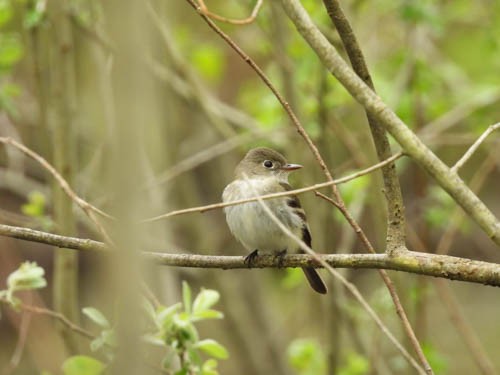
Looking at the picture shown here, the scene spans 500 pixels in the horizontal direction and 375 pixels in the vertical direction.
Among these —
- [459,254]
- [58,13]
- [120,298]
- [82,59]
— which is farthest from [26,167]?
[120,298]

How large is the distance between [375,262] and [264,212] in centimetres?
179

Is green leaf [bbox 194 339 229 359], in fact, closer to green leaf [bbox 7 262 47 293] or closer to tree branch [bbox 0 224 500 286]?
tree branch [bbox 0 224 500 286]

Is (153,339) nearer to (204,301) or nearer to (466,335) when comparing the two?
(204,301)

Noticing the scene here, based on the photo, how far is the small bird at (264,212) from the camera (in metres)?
4.64

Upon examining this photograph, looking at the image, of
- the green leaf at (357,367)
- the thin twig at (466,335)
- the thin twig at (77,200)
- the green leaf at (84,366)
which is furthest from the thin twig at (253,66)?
the green leaf at (357,367)

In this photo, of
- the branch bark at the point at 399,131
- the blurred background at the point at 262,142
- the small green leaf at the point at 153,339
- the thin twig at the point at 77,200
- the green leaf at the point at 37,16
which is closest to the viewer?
the branch bark at the point at 399,131

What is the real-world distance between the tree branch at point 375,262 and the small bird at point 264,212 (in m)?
0.98

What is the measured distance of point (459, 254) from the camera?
12.1 m

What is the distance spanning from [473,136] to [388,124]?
13.0ft

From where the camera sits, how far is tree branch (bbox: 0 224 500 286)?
8.82 feet

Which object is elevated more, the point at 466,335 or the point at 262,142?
the point at 262,142

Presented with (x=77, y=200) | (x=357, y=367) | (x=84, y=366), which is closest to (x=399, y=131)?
(x=77, y=200)

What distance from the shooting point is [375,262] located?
113 inches

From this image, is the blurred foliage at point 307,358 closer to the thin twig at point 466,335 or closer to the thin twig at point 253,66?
the thin twig at point 466,335
